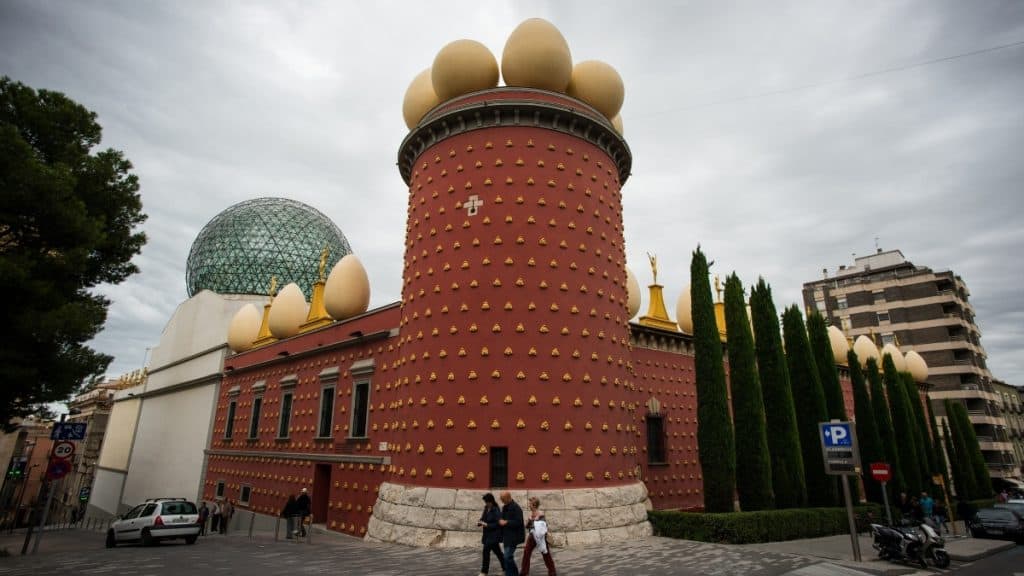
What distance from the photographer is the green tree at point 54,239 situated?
42.3 feet

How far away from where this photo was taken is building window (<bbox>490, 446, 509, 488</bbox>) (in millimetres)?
13469

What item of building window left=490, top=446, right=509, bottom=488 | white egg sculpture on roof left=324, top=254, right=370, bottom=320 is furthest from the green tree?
building window left=490, top=446, right=509, bottom=488

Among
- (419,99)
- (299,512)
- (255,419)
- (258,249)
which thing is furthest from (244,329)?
(419,99)

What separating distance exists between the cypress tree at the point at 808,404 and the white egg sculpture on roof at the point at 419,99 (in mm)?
15600

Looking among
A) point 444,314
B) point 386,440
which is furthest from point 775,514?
point 386,440

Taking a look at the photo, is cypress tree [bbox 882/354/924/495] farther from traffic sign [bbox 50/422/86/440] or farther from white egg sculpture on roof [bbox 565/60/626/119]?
traffic sign [bbox 50/422/86/440]

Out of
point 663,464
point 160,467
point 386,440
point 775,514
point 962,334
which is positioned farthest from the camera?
point 962,334

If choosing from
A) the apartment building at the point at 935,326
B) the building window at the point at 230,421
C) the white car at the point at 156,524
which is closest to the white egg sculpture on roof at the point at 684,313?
the white car at the point at 156,524

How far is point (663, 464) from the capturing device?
20797mm

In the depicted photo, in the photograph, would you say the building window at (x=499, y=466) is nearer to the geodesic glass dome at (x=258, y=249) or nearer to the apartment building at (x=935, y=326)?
the geodesic glass dome at (x=258, y=249)

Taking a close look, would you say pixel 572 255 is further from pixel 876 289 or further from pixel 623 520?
pixel 876 289

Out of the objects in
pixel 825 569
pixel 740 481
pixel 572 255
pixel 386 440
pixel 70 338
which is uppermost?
pixel 572 255

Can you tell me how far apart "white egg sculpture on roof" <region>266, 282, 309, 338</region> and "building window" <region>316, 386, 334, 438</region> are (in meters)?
5.78

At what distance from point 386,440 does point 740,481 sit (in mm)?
11418
